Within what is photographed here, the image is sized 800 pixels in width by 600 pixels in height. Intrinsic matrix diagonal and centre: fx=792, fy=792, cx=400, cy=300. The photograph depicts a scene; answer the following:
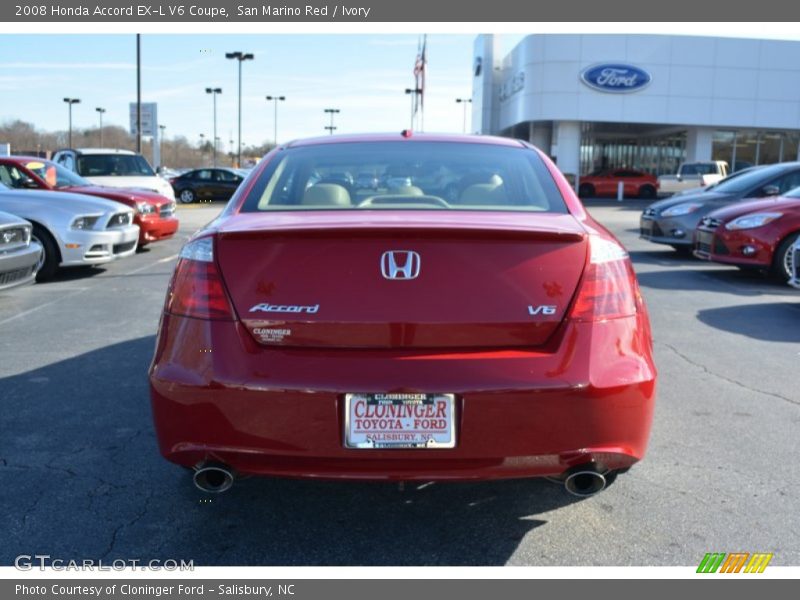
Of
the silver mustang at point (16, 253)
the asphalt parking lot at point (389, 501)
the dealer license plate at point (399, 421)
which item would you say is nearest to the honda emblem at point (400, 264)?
the dealer license plate at point (399, 421)

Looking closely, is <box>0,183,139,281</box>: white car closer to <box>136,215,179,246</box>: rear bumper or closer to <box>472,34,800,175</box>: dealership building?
<box>136,215,179,246</box>: rear bumper

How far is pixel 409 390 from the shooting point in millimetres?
2605

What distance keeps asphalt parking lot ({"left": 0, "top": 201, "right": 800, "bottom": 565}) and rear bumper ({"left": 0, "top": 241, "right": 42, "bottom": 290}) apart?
2451 mm

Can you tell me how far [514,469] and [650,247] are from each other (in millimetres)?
12217

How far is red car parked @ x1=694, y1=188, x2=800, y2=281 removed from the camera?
942 centimetres

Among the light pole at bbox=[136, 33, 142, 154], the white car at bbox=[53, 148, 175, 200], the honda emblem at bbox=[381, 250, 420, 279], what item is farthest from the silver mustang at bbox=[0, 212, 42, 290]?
the light pole at bbox=[136, 33, 142, 154]

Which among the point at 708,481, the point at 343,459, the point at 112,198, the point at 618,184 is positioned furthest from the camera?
the point at 618,184

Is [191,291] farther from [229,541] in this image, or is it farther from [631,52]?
[631,52]

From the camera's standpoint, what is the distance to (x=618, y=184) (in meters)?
37.6

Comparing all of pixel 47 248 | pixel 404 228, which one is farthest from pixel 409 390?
pixel 47 248

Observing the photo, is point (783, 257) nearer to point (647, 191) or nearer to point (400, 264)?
point (400, 264)

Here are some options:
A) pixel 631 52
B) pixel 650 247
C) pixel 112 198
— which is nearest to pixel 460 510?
pixel 112 198

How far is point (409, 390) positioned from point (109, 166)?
15543 mm

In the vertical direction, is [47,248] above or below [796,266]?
below
